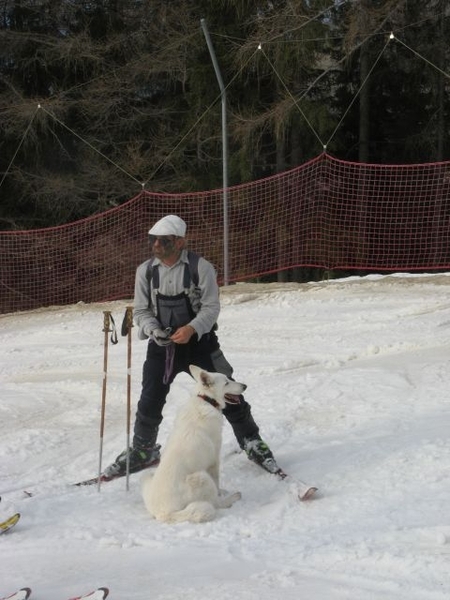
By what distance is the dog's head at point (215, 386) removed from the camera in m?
4.02

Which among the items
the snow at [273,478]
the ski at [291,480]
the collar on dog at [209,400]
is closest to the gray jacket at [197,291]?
the collar on dog at [209,400]

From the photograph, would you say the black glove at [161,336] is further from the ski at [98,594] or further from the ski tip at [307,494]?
the ski at [98,594]

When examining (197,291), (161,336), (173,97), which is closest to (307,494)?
(161,336)

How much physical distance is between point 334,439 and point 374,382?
1331 millimetres

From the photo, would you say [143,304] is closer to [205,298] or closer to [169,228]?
[205,298]

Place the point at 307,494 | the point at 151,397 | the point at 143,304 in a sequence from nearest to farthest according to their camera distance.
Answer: the point at 307,494 → the point at 143,304 → the point at 151,397

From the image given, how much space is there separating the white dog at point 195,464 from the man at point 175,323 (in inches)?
10.1

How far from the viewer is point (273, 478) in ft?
14.1

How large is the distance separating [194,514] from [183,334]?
103cm

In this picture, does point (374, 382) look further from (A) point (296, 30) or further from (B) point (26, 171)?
(B) point (26, 171)

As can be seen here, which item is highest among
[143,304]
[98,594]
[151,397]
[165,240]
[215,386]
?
[165,240]

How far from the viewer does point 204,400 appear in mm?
4051

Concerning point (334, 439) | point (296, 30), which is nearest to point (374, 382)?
point (334, 439)

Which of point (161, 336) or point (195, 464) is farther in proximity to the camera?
point (161, 336)
